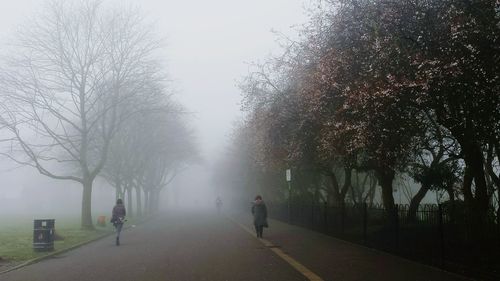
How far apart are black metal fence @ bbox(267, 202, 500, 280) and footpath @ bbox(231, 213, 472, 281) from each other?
0.33m

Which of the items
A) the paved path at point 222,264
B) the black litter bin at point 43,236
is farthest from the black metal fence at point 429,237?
the black litter bin at point 43,236

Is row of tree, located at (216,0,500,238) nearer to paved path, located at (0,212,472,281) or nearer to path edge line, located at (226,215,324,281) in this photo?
paved path, located at (0,212,472,281)

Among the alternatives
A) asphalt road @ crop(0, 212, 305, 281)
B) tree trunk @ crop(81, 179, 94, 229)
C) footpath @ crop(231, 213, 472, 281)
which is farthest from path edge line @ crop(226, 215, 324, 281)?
tree trunk @ crop(81, 179, 94, 229)

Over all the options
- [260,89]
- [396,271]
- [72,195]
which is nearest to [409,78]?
[396,271]

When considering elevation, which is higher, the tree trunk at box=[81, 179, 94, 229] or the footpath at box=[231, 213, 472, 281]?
the tree trunk at box=[81, 179, 94, 229]

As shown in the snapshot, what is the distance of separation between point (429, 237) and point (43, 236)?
38.9 ft


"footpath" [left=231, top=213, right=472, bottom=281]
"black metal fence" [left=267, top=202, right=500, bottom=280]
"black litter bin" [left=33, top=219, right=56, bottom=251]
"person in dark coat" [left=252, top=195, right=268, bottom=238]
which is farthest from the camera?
"person in dark coat" [left=252, top=195, right=268, bottom=238]

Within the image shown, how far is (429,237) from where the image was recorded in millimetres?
12891

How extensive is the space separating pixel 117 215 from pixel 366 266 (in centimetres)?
1140

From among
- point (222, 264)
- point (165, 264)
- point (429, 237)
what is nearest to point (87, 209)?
point (165, 264)

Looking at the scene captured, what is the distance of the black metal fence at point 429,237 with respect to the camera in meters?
10.4

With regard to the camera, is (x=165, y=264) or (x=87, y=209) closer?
(x=165, y=264)

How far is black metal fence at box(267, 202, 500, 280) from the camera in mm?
10404

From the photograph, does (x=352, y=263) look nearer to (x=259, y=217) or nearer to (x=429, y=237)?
(x=429, y=237)
